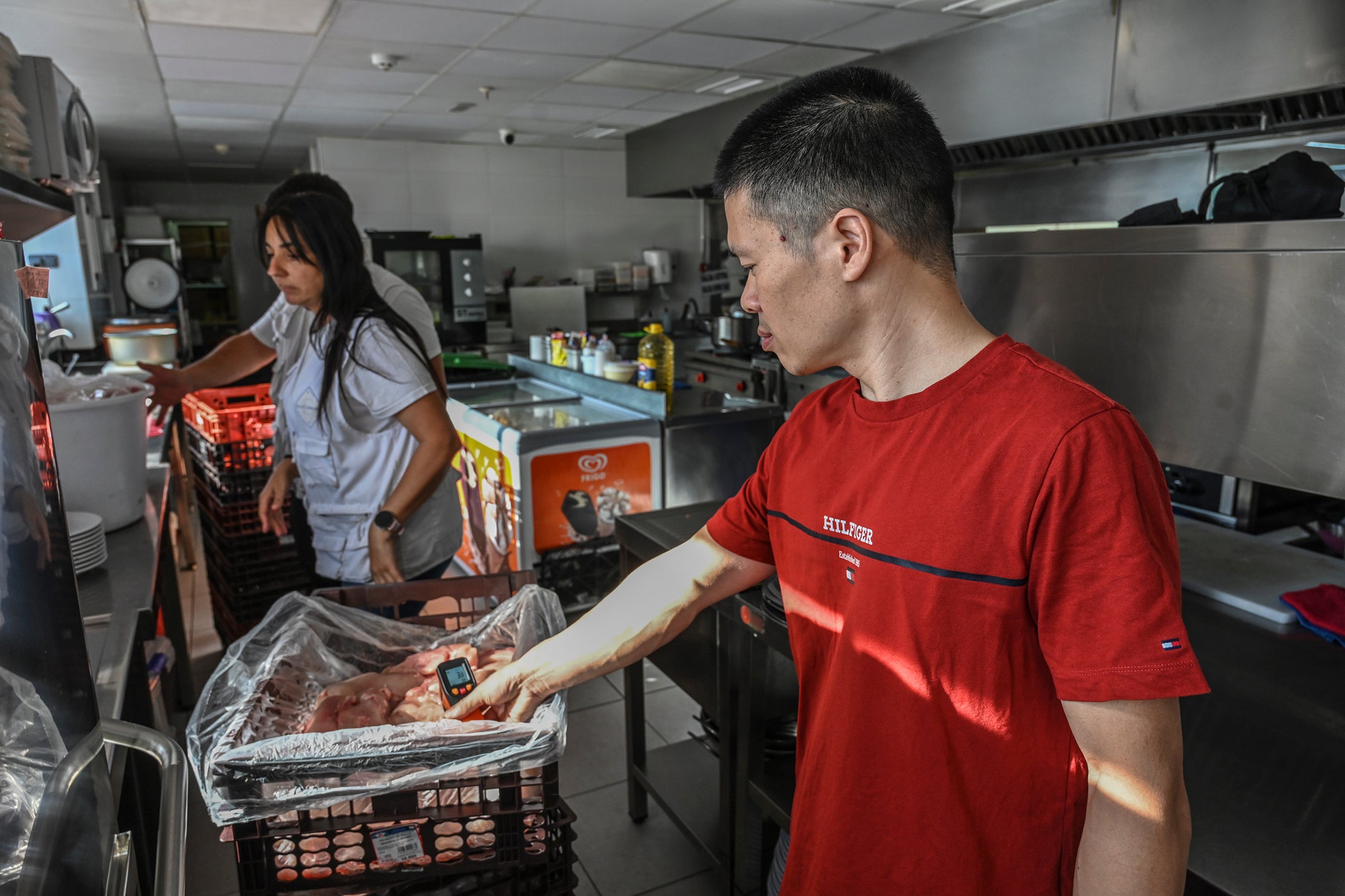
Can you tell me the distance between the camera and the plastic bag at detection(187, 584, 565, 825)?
39.4 inches

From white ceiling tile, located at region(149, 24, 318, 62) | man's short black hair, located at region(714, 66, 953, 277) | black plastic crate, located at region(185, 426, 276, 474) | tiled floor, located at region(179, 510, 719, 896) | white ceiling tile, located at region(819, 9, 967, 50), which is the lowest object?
tiled floor, located at region(179, 510, 719, 896)

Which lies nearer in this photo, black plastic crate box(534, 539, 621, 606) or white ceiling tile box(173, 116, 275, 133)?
black plastic crate box(534, 539, 621, 606)

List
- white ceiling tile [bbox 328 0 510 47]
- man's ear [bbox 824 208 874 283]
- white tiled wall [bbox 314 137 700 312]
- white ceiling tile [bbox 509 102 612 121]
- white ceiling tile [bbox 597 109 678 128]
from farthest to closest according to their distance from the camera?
white tiled wall [bbox 314 137 700 312] < white ceiling tile [bbox 597 109 678 128] < white ceiling tile [bbox 509 102 612 121] < white ceiling tile [bbox 328 0 510 47] < man's ear [bbox 824 208 874 283]

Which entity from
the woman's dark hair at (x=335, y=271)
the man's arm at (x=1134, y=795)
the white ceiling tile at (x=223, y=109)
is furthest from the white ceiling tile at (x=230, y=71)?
the man's arm at (x=1134, y=795)

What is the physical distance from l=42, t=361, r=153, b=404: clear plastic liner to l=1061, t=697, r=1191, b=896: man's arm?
7.45 ft

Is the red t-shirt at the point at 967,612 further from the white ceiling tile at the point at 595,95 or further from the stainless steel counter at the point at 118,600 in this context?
the white ceiling tile at the point at 595,95

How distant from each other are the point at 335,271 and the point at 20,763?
4.67 feet

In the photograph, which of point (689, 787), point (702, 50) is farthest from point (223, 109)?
point (689, 787)

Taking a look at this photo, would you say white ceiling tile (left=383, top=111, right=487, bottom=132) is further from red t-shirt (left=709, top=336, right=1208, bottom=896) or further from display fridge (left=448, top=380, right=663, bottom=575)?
red t-shirt (left=709, top=336, right=1208, bottom=896)

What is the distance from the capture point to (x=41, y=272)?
3.23 ft

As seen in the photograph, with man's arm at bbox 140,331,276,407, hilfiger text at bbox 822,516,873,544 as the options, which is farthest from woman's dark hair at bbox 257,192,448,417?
hilfiger text at bbox 822,516,873,544

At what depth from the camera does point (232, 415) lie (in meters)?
2.95

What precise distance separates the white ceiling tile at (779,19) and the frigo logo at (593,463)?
2072mm

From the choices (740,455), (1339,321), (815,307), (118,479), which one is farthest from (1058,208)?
(118,479)
